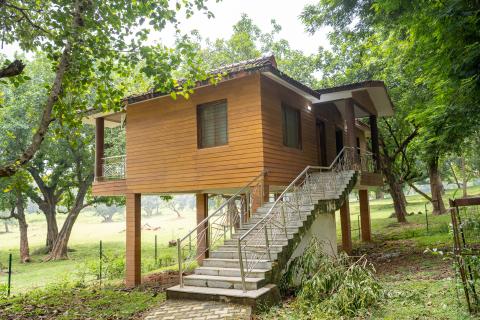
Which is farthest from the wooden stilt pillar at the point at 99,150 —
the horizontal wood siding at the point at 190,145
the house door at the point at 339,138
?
the house door at the point at 339,138

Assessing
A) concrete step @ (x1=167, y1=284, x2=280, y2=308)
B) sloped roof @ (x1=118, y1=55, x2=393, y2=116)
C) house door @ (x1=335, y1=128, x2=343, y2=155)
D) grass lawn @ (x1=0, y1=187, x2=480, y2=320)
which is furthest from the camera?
house door @ (x1=335, y1=128, x2=343, y2=155)

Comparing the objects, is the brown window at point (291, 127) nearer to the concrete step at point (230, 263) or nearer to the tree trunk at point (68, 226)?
the concrete step at point (230, 263)

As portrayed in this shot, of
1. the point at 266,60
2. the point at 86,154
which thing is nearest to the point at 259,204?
the point at 266,60

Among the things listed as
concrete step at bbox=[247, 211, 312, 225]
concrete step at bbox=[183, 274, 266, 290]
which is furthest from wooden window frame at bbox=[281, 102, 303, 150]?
concrete step at bbox=[183, 274, 266, 290]

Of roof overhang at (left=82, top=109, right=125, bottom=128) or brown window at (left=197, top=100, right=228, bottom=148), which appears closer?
brown window at (left=197, top=100, right=228, bottom=148)

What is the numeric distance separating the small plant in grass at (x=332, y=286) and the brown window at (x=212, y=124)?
490 centimetres

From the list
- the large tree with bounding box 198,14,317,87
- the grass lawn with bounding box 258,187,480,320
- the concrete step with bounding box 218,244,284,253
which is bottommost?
the grass lawn with bounding box 258,187,480,320

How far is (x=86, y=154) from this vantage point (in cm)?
2414

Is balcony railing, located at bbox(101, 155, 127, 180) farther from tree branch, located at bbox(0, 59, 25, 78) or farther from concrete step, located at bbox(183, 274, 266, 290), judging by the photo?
tree branch, located at bbox(0, 59, 25, 78)

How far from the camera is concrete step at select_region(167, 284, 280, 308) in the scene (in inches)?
248

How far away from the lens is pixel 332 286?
641cm

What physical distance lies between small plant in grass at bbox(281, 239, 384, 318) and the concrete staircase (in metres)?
0.49

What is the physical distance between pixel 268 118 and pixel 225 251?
4.19 m

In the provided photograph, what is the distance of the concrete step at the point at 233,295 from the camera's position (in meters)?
6.31
